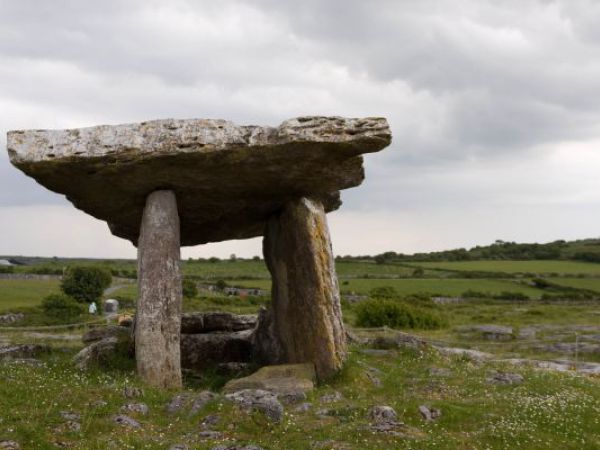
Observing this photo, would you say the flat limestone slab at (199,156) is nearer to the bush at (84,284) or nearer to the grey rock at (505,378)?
the grey rock at (505,378)

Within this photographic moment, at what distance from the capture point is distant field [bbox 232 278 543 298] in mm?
62184

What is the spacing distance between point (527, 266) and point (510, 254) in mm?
20866

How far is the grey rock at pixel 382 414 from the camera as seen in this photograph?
1062cm

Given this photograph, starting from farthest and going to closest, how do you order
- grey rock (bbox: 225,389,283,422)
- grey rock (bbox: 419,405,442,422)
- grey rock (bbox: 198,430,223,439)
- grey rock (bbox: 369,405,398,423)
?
1. grey rock (bbox: 419,405,442,422)
2. grey rock (bbox: 369,405,398,423)
3. grey rock (bbox: 225,389,283,422)
4. grey rock (bbox: 198,430,223,439)

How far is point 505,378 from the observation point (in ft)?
47.2

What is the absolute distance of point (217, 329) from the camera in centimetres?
1992

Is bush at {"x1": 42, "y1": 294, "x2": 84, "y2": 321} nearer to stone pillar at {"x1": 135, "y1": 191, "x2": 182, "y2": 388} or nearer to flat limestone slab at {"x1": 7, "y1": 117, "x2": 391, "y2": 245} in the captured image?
flat limestone slab at {"x1": 7, "y1": 117, "x2": 391, "y2": 245}

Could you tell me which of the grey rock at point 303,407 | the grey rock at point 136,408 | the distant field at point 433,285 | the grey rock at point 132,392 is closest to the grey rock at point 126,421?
the grey rock at point 136,408

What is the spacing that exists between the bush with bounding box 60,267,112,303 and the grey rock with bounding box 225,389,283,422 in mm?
32477

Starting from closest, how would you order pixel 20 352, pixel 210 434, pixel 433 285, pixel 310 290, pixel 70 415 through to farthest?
pixel 210 434 < pixel 70 415 < pixel 310 290 < pixel 20 352 < pixel 433 285

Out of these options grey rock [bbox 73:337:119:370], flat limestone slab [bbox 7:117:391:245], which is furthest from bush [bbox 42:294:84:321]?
flat limestone slab [bbox 7:117:391:245]

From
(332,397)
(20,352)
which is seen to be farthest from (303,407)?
(20,352)

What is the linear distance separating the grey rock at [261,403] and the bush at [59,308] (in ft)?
77.8

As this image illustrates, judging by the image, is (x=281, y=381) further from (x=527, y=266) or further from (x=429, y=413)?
(x=527, y=266)
